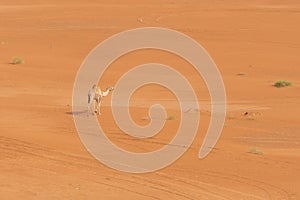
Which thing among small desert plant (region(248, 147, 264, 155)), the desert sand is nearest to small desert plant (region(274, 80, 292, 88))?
the desert sand

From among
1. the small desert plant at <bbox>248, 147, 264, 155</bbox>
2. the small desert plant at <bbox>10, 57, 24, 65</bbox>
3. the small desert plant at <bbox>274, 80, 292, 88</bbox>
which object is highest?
the small desert plant at <bbox>274, 80, 292, 88</bbox>

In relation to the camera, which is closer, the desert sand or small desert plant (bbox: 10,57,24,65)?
the desert sand

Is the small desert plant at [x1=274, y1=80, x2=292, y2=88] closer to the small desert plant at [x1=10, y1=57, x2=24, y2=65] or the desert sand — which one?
the desert sand

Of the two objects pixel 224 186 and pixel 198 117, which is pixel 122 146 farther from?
pixel 198 117

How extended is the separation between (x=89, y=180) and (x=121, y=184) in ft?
1.86

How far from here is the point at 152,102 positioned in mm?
23094

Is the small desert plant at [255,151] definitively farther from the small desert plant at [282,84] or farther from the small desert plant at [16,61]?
the small desert plant at [16,61]

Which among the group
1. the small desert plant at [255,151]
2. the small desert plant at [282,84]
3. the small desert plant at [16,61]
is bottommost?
the small desert plant at [255,151]

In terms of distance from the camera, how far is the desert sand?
1248cm

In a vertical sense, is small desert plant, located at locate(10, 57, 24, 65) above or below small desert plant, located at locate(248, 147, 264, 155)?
above

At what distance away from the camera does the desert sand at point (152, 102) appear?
41.0 feet

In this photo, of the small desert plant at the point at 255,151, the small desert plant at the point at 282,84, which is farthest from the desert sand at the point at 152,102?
the small desert plant at the point at 282,84

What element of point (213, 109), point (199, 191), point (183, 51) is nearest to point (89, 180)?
point (199, 191)

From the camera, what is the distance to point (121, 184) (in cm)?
1237
